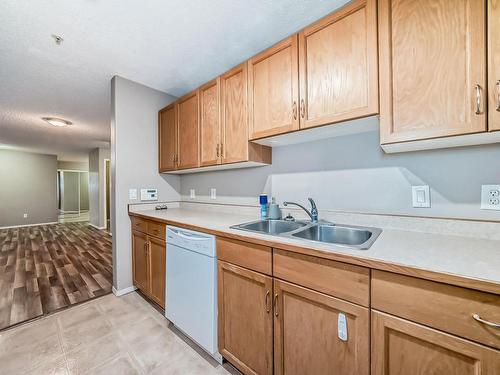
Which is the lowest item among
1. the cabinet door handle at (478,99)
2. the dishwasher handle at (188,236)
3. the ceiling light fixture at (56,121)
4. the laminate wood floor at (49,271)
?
the laminate wood floor at (49,271)

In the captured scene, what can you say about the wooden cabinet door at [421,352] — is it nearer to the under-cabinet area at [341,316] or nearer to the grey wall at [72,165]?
the under-cabinet area at [341,316]

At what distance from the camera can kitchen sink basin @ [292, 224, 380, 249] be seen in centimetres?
130

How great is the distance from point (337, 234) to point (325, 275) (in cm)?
57

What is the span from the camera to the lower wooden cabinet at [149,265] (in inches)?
72.6

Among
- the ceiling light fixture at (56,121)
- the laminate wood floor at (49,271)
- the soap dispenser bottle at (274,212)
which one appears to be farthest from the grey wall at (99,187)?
the soap dispenser bottle at (274,212)

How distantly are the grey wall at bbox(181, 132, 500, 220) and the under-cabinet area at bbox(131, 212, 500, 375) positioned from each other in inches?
26.3

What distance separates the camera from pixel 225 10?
1402 mm

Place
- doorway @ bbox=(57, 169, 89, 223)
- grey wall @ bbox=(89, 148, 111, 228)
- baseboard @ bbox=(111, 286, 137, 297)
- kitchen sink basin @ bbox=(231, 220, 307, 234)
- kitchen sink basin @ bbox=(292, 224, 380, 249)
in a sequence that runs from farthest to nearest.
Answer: doorway @ bbox=(57, 169, 89, 223), grey wall @ bbox=(89, 148, 111, 228), baseboard @ bbox=(111, 286, 137, 297), kitchen sink basin @ bbox=(231, 220, 307, 234), kitchen sink basin @ bbox=(292, 224, 380, 249)

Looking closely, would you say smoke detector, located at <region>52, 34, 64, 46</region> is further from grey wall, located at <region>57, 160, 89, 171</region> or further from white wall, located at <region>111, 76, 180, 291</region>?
grey wall, located at <region>57, 160, 89, 171</region>

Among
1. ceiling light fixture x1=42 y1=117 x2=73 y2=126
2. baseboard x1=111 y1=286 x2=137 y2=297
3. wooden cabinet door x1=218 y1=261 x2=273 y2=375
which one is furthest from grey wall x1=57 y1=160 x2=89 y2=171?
wooden cabinet door x1=218 y1=261 x2=273 y2=375

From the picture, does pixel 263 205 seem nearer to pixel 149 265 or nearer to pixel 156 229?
pixel 156 229

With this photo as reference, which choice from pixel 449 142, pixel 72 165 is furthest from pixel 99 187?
pixel 449 142

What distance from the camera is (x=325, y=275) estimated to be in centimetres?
93

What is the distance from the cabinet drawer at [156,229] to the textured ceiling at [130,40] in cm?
150
